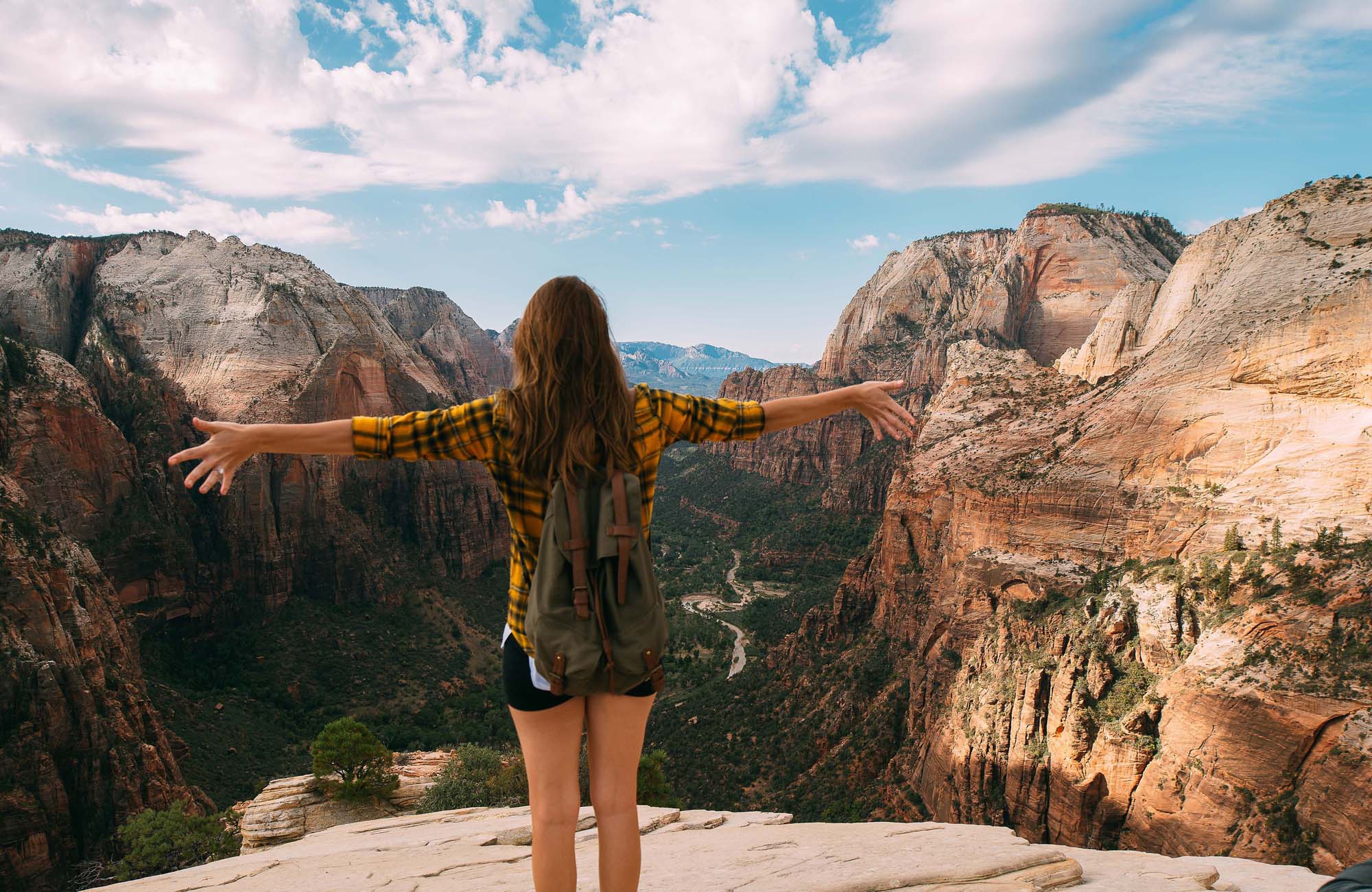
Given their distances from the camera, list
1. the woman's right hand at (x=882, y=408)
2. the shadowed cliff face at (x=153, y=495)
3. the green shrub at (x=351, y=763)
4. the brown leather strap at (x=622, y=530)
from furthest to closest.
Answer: the shadowed cliff face at (x=153, y=495) → the green shrub at (x=351, y=763) → the woman's right hand at (x=882, y=408) → the brown leather strap at (x=622, y=530)

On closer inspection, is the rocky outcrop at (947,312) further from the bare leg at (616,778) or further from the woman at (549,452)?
the bare leg at (616,778)

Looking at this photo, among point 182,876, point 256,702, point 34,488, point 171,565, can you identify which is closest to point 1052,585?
point 182,876

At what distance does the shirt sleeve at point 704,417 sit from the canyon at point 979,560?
60.7 ft

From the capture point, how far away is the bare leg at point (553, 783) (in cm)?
379

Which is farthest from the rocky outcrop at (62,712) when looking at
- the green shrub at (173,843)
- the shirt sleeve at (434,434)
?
the shirt sleeve at (434,434)

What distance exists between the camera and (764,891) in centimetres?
597

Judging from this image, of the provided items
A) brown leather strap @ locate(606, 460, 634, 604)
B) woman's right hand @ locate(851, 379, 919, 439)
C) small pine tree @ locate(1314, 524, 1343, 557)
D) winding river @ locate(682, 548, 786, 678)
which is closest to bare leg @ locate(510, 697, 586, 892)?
brown leather strap @ locate(606, 460, 634, 604)

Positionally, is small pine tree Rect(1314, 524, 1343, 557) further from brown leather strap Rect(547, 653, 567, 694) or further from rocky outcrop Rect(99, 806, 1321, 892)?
brown leather strap Rect(547, 653, 567, 694)

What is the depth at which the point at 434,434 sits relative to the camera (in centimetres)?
386

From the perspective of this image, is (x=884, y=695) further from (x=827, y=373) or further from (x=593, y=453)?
(x=827, y=373)

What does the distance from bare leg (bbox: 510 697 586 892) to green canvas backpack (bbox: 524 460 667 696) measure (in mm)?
464

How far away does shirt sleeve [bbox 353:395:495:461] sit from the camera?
150 inches

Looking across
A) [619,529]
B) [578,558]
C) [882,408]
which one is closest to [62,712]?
[578,558]

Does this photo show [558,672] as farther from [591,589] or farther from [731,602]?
[731,602]
